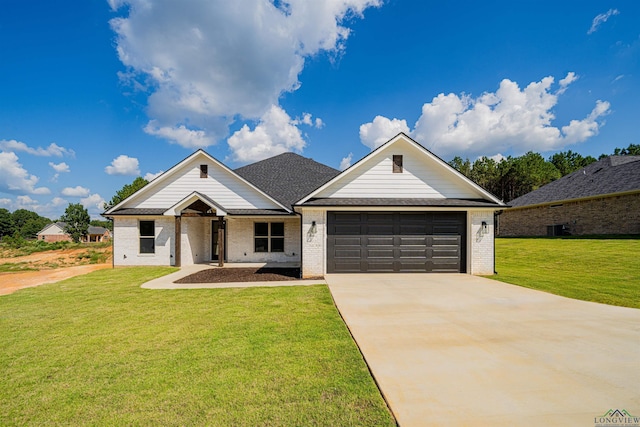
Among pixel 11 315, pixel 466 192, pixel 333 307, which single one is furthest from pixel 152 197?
pixel 466 192

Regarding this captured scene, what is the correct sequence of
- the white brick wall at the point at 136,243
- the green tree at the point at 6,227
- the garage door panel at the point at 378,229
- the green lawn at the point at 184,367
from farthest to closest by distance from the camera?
the green tree at the point at 6,227 < the white brick wall at the point at 136,243 < the garage door panel at the point at 378,229 < the green lawn at the point at 184,367

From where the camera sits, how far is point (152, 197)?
14719 mm

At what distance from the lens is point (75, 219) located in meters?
57.1

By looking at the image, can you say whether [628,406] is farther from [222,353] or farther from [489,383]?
[222,353]

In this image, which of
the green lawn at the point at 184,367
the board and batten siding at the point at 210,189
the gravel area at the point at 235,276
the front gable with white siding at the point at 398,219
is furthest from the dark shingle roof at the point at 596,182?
the green lawn at the point at 184,367

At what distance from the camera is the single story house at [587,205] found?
1886 centimetres

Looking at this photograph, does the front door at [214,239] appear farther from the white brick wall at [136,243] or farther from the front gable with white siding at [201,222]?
the white brick wall at [136,243]

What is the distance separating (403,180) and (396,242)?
264cm

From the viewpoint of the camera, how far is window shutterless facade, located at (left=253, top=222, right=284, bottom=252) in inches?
591

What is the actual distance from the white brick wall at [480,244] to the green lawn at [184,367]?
7388mm

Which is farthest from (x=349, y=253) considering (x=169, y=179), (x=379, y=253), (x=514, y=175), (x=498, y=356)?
(x=514, y=175)

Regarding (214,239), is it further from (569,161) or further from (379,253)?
(569,161)

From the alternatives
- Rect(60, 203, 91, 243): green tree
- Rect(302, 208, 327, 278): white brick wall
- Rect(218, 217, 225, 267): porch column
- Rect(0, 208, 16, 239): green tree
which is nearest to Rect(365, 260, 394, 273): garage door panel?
Rect(302, 208, 327, 278): white brick wall

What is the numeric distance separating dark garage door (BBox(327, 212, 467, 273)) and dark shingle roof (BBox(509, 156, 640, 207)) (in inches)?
658
